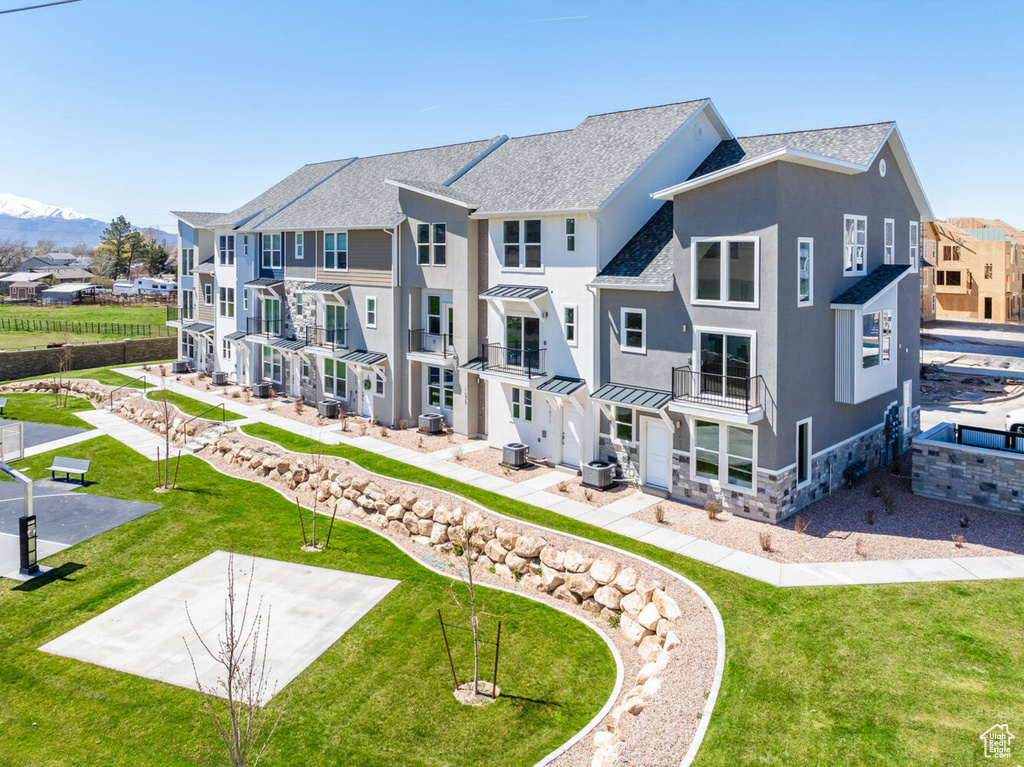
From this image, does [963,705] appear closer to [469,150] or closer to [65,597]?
[65,597]

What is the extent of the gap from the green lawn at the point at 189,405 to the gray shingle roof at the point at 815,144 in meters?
22.3

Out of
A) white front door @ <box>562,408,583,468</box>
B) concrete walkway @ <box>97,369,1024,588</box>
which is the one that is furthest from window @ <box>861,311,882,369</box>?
white front door @ <box>562,408,583,468</box>

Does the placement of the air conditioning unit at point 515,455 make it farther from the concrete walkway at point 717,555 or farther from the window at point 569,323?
the window at point 569,323

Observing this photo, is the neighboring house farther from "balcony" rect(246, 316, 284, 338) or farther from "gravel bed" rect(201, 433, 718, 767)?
"gravel bed" rect(201, 433, 718, 767)

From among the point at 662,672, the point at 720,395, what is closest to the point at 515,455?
the point at 720,395

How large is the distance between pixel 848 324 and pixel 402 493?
13.8 m

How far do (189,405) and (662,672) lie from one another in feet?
93.9

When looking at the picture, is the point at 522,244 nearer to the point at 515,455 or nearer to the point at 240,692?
the point at 515,455

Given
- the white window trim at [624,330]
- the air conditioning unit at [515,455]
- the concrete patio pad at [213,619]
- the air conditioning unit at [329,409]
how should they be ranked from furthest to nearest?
1. the air conditioning unit at [329,409]
2. the air conditioning unit at [515,455]
3. the white window trim at [624,330]
4. the concrete patio pad at [213,619]

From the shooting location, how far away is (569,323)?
23203mm

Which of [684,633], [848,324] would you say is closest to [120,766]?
[684,633]

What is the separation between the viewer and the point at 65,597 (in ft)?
52.5

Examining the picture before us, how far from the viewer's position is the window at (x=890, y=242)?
23.4 meters

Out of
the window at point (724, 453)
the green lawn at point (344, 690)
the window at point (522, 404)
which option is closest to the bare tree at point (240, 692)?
the green lawn at point (344, 690)
